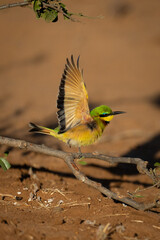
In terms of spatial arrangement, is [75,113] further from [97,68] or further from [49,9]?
[97,68]

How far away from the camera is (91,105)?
6.88 m

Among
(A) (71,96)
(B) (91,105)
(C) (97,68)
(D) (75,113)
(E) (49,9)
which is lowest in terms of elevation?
(B) (91,105)

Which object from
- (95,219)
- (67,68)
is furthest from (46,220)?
(67,68)

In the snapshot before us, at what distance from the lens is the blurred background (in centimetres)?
594

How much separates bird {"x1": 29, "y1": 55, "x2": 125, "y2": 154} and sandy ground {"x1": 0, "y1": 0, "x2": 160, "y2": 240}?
1.96 feet

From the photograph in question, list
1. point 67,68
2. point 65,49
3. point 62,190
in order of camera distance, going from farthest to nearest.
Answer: point 65,49 < point 62,190 < point 67,68

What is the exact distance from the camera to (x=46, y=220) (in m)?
2.83

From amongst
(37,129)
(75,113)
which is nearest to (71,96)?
(75,113)

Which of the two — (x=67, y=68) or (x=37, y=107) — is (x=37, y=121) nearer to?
(x=37, y=107)

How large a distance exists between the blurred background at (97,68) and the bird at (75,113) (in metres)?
1.51

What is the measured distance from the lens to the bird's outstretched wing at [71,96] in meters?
3.32

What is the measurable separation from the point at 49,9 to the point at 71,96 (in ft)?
A: 2.84

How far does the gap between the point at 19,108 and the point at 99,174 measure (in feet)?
9.12

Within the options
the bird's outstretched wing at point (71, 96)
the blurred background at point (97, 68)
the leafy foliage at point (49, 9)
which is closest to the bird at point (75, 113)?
the bird's outstretched wing at point (71, 96)
